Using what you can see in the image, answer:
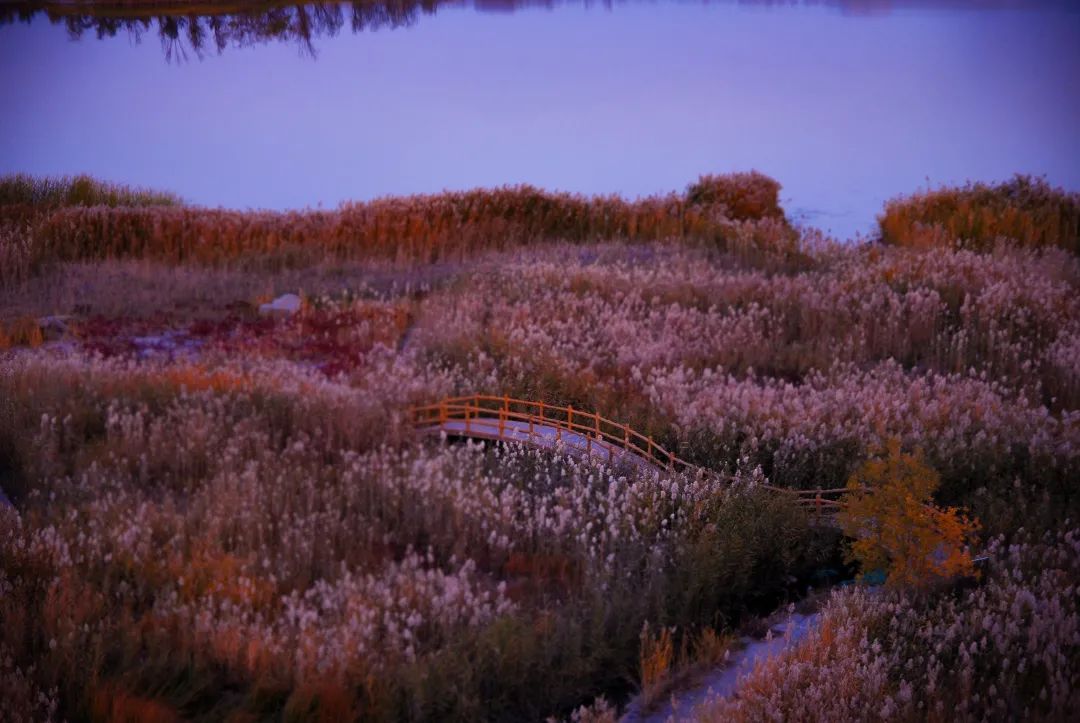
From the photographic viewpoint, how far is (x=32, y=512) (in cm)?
746

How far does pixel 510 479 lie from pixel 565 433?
1.12 metres

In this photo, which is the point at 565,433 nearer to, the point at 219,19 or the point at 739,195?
the point at 219,19

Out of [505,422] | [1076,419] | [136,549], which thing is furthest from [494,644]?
[1076,419]

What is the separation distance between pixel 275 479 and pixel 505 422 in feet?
7.49

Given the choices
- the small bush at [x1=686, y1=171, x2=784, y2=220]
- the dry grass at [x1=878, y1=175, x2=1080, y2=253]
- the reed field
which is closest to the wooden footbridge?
the reed field

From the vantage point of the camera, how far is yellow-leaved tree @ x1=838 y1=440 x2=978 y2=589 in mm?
7160

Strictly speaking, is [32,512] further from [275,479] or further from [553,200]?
[553,200]

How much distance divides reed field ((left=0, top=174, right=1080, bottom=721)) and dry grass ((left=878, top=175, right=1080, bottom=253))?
162 millimetres

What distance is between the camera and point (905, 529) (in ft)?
23.8

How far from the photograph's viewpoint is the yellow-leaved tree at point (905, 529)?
23.5ft

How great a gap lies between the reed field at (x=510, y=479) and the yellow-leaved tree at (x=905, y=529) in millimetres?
36

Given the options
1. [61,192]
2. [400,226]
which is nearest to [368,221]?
[400,226]

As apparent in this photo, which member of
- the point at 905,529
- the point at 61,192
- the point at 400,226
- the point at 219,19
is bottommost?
the point at 905,529

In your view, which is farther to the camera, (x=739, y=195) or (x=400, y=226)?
(x=739, y=195)
